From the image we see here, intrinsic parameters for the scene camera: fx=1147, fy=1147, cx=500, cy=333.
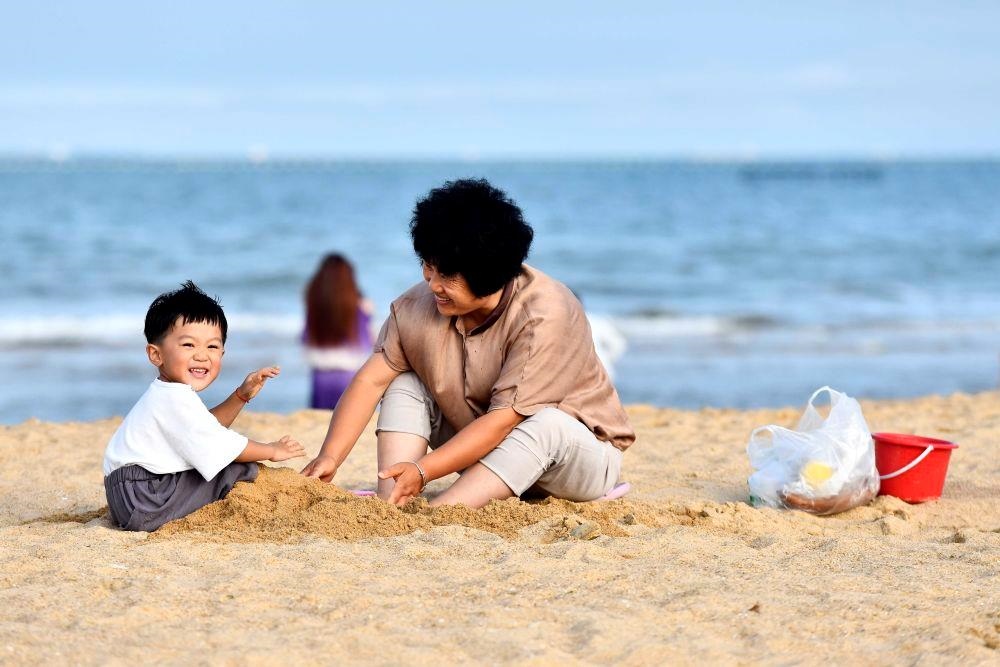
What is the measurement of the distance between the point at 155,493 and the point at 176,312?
66 centimetres

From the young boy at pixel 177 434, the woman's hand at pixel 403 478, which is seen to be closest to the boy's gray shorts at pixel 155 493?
the young boy at pixel 177 434

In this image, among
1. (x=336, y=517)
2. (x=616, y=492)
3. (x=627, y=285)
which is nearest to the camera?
(x=336, y=517)

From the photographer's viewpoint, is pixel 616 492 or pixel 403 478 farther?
pixel 616 492

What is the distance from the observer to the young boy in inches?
147

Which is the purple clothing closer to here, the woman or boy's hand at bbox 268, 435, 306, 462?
the woman

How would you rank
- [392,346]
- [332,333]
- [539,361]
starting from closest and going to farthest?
[539,361], [392,346], [332,333]

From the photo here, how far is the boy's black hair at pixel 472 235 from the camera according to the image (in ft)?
12.8

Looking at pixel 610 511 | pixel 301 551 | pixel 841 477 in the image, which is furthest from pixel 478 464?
pixel 841 477

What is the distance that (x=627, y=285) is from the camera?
1764cm

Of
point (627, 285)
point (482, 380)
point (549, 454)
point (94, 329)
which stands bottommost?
point (94, 329)

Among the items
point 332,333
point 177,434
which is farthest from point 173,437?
point 332,333

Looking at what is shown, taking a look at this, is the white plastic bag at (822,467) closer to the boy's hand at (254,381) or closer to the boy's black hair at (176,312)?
the boy's hand at (254,381)

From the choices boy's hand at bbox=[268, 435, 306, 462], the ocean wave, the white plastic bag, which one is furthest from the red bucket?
the ocean wave

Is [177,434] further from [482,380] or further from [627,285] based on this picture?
[627,285]
